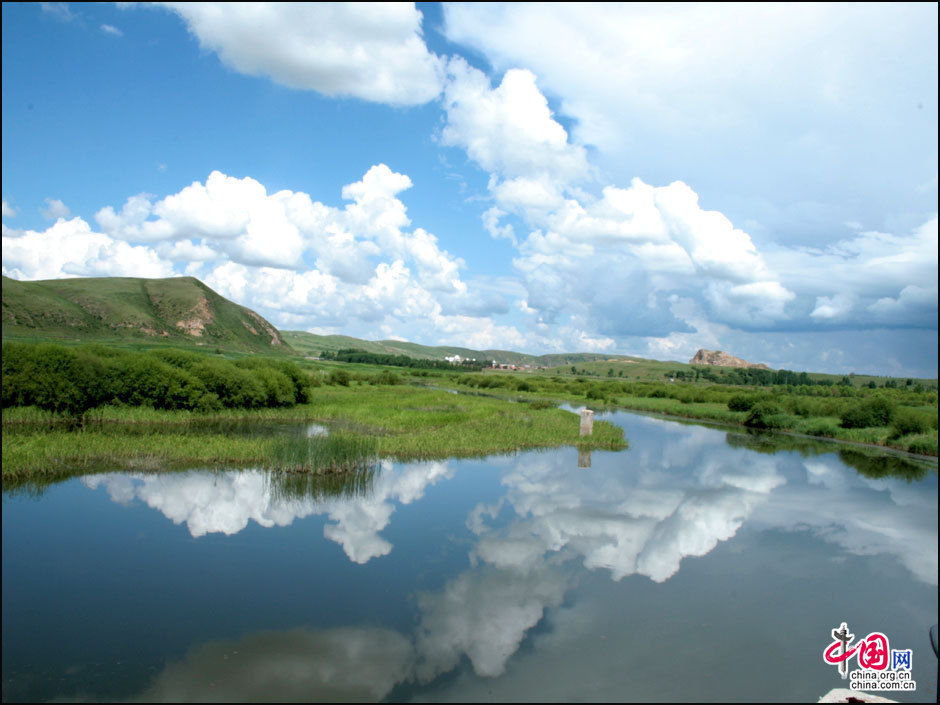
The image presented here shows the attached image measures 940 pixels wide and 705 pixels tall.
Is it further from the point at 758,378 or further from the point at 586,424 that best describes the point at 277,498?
the point at 758,378

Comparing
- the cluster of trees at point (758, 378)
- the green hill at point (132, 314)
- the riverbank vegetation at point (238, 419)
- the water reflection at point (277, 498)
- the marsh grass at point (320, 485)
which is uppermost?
the green hill at point (132, 314)

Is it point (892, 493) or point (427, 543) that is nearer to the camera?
point (427, 543)

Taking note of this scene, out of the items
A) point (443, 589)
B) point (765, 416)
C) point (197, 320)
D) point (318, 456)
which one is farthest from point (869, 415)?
point (197, 320)

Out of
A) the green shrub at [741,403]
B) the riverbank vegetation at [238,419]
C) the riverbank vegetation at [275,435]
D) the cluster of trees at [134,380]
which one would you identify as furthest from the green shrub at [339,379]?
the green shrub at [741,403]

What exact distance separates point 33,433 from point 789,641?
26.9 m

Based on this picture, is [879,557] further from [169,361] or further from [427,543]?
[169,361]

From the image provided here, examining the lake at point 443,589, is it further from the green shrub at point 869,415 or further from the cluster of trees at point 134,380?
the green shrub at point 869,415

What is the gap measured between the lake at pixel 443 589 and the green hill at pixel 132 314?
242 feet

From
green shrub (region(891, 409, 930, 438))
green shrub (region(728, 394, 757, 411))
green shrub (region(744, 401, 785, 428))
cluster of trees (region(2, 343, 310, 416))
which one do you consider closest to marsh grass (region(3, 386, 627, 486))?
cluster of trees (region(2, 343, 310, 416))

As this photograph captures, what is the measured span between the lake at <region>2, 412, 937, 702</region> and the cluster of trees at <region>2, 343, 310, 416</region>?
1355 centimetres

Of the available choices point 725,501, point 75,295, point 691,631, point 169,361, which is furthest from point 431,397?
point 75,295

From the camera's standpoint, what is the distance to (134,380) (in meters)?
31.6

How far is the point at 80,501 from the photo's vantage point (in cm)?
1544

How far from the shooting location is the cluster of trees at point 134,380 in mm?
27297
